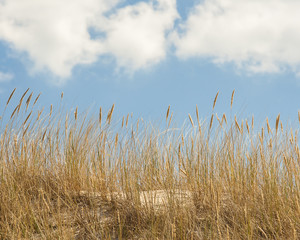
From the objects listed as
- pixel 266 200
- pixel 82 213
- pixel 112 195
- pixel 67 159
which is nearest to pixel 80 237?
pixel 82 213

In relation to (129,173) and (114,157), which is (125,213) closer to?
(129,173)

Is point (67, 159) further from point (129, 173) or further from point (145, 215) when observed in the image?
point (145, 215)

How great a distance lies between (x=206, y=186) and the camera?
11.3 ft

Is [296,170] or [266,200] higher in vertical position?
[296,170]

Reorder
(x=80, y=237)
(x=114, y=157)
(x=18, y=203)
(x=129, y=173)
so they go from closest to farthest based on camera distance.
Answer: (x=80, y=237) < (x=18, y=203) < (x=129, y=173) < (x=114, y=157)

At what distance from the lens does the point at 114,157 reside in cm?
388

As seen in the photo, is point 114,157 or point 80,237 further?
point 114,157

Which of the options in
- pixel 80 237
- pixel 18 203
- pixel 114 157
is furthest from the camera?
pixel 114 157

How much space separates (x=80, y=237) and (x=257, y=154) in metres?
1.83

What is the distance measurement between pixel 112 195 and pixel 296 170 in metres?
1.71

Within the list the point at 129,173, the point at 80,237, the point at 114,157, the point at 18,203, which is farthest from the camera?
the point at 114,157

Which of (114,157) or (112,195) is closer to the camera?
(112,195)

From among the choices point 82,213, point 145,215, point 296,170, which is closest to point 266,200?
point 296,170

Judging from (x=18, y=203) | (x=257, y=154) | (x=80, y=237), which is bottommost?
(x=80, y=237)
